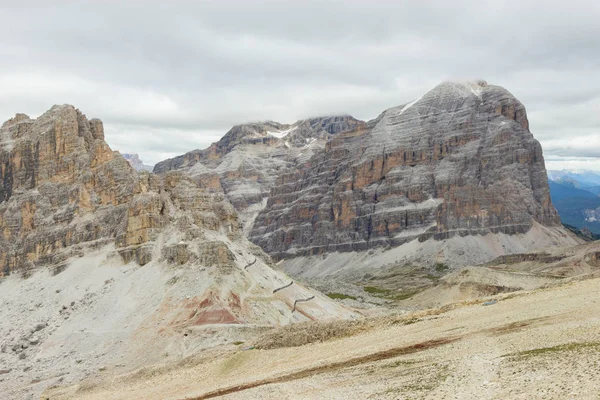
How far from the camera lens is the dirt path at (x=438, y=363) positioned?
34688mm

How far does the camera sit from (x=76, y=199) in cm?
13775

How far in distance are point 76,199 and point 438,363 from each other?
109064 mm

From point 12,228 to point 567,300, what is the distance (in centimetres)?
11878

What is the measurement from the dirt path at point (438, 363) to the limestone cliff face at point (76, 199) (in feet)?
190

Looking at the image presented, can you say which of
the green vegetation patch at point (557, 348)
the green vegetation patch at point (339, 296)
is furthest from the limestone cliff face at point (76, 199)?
the green vegetation patch at point (557, 348)

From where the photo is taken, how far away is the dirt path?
34688mm

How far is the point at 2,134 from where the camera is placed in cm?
15975

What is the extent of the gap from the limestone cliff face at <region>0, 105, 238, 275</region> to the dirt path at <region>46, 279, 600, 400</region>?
57802 millimetres

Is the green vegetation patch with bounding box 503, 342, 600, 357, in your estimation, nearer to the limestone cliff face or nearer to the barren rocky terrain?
the barren rocky terrain

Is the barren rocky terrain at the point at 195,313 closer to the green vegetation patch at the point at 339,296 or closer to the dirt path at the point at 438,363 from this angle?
the dirt path at the point at 438,363

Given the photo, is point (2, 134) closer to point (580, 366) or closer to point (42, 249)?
point (42, 249)

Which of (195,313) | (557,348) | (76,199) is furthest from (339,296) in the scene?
(557,348)

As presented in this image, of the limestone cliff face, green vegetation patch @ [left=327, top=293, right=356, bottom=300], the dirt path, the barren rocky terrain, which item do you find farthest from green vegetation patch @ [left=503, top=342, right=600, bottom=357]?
green vegetation patch @ [left=327, top=293, right=356, bottom=300]

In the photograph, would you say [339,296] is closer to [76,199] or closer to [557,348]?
[76,199]
